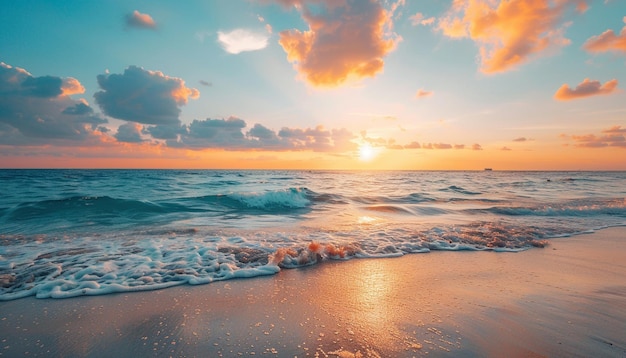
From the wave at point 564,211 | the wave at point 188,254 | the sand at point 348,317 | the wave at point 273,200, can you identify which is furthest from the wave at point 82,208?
the wave at point 564,211

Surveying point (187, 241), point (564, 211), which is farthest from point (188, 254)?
point (564, 211)

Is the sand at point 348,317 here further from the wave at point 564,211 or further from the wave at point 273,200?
the wave at point 273,200

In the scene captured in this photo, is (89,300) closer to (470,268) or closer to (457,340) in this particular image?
(457,340)

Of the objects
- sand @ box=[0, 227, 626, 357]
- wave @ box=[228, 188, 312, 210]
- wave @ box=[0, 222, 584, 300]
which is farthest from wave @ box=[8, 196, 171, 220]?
sand @ box=[0, 227, 626, 357]

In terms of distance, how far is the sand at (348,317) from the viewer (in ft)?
9.27

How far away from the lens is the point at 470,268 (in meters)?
5.49

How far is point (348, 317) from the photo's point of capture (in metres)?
3.46

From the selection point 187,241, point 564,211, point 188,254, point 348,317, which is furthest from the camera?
point 564,211

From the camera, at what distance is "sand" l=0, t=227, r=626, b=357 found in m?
2.82

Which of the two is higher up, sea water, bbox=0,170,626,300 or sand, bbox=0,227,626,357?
sand, bbox=0,227,626,357

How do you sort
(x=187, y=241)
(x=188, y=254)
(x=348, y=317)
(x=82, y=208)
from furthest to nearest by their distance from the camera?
(x=82, y=208) < (x=187, y=241) < (x=188, y=254) < (x=348, y=317)

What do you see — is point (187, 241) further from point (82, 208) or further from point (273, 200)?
point (273, 200)

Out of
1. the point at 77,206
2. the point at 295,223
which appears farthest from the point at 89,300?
the point at 77,206

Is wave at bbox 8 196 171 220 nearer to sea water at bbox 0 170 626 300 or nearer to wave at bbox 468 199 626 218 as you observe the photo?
sea water at bbox 0 170 626 300
